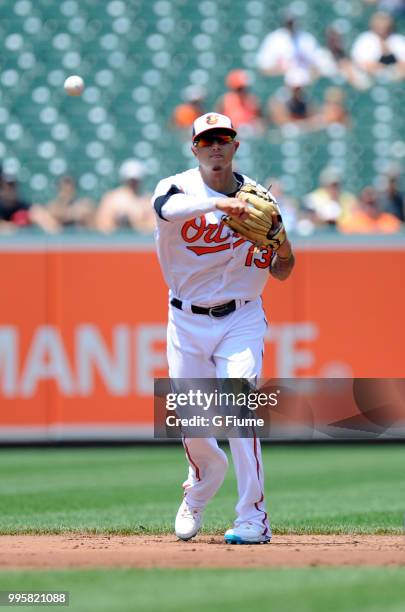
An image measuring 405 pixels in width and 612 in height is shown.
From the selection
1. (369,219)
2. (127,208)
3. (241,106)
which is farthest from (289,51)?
(127,208)

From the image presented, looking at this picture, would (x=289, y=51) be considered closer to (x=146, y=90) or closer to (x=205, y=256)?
(x=146, y=90)

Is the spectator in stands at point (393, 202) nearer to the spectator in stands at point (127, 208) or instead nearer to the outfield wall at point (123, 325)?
the outfield wall at point (123, 325)

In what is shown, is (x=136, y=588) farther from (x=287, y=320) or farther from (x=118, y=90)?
(x=118, y=90)

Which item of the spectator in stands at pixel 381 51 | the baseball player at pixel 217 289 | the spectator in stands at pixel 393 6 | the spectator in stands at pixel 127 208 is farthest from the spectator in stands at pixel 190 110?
the baseball player at pixel 217 289

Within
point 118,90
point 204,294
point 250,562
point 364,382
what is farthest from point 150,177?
point 250,562

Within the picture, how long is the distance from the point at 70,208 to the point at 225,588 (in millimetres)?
9349

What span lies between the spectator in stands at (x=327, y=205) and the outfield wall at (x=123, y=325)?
1.21 meters

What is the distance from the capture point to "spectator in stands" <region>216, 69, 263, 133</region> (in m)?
14.7

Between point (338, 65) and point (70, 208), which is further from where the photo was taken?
point (338, 65)

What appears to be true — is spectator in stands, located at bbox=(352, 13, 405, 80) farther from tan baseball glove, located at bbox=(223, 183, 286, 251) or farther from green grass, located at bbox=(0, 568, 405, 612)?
green grass, located at bbox=(0, 568, 405, 612)

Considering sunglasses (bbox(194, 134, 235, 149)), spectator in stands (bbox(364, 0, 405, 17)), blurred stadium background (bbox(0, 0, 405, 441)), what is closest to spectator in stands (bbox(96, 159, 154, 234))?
blurred stadium background (bbox(0, 0, 405, 441))

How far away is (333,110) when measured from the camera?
49.5ft

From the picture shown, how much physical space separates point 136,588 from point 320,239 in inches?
313

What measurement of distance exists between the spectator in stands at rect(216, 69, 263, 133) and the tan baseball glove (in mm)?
8631
